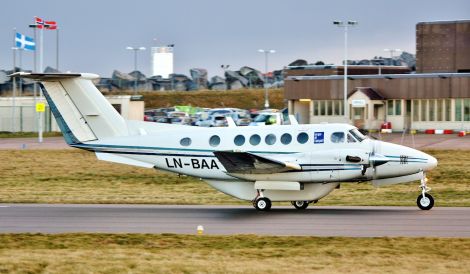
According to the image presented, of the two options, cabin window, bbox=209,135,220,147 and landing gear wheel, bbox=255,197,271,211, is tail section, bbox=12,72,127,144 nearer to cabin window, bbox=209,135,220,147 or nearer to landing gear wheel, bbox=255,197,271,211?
cabin window, bbox=209,135,220,147

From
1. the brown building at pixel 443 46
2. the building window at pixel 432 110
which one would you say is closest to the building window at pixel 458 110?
the building window at pixel 432 110

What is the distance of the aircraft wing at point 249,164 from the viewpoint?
2694cm

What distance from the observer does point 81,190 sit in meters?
37.9

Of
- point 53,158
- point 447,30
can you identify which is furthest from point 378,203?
point 447,30

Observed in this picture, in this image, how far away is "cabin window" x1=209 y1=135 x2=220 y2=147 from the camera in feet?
94.4

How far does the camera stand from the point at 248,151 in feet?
93.2

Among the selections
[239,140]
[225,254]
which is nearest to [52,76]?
[239,140]

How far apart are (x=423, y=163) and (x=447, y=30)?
2363 inches

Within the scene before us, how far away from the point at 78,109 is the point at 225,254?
11412 mm

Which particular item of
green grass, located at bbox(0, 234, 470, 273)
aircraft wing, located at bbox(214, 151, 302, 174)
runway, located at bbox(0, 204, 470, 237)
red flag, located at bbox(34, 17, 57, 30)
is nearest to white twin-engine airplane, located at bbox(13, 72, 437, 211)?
aircraft wing, located at bbox(214, 151, 302, 174)

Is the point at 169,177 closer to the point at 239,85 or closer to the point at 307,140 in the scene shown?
the point at 307,140

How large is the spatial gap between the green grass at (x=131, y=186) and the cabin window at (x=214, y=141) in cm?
400

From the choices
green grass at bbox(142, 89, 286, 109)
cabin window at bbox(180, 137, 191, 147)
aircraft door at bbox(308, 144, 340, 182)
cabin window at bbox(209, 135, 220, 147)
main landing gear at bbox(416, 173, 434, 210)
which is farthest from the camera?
green grass at bbox(142, 89, 286, 109)

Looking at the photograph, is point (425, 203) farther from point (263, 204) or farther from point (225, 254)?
point (225, 254)
